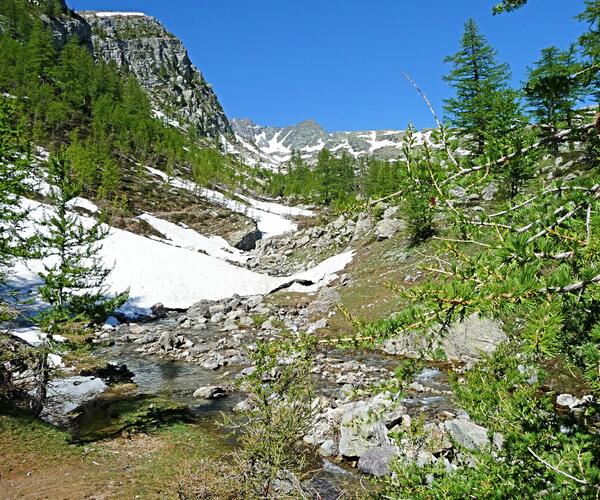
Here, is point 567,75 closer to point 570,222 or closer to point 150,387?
point 570,222

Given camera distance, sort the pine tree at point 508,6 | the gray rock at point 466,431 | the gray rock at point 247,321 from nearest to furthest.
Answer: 1. the pine tree at point 508,6
2. the gray rock at point 466,431
3. the gray rock at point 247,321

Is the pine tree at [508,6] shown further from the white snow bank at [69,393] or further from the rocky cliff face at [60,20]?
the rocky cliff face at [60,20]

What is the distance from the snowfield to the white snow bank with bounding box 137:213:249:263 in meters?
10.9

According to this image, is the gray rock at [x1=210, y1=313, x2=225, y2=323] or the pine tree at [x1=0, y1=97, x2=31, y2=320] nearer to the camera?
the pine tree at [x1=0, y1=97, x2=31, y2=320]

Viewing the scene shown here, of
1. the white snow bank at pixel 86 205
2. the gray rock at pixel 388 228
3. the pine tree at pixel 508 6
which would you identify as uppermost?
the white snow bank at pixel 86 205

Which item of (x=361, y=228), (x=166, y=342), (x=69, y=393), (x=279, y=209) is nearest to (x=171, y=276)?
(x=166, y=342)

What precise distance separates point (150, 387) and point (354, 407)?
10341mm

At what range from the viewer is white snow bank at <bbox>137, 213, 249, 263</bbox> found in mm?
59344

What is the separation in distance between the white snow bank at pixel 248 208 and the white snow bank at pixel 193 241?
57.9 feet

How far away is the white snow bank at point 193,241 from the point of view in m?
59.3

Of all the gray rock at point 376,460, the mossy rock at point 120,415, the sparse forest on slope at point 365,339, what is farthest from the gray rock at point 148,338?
the gray rock at point 376,460

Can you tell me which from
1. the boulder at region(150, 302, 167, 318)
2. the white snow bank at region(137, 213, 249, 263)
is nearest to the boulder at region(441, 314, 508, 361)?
the boulder at region(150, 302, 167, 318)

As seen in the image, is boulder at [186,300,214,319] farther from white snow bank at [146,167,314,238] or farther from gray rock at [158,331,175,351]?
white snow bank at [146,167,314,238]

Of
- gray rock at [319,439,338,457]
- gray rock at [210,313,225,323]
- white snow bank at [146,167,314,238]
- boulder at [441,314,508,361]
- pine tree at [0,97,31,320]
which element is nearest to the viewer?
gray rock at [319,439,338,457]
